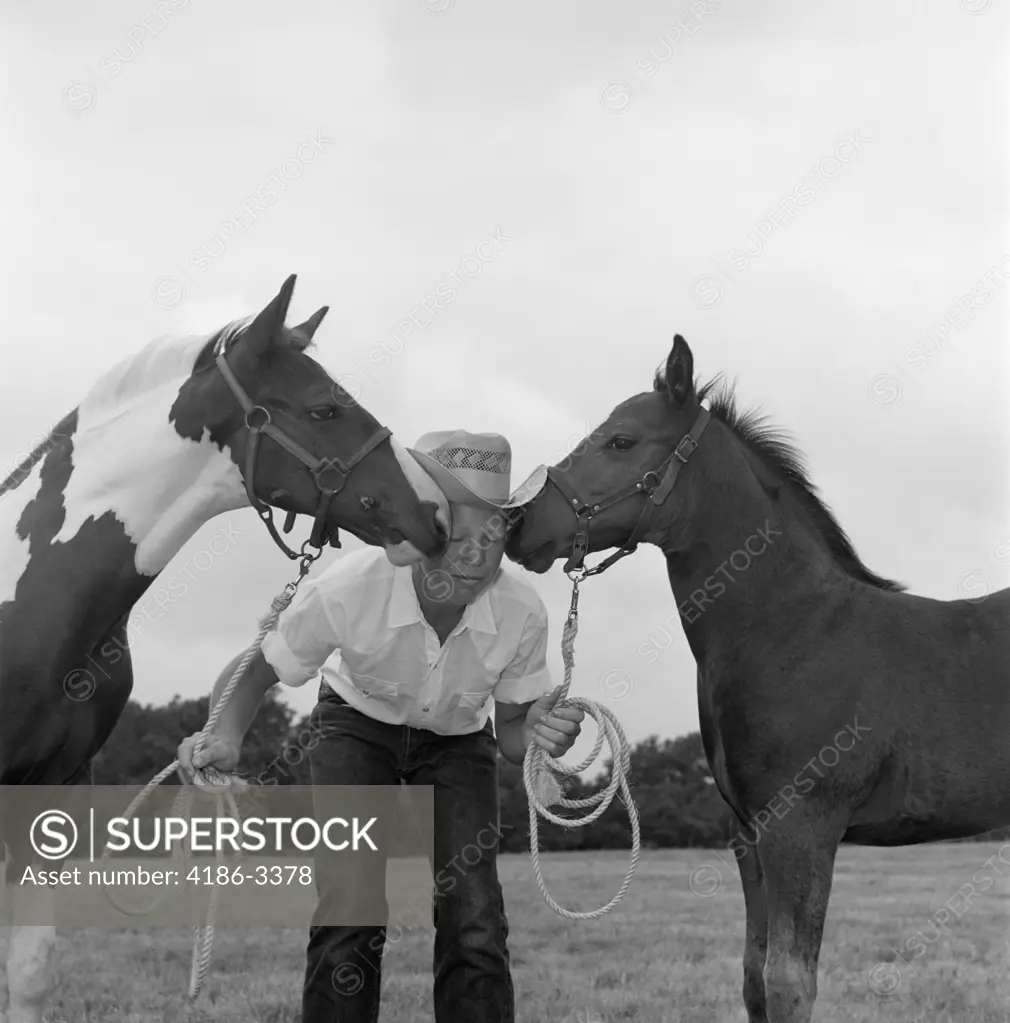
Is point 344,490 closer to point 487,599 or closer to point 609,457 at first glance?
point 487,599

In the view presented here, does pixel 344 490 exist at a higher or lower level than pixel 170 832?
higher

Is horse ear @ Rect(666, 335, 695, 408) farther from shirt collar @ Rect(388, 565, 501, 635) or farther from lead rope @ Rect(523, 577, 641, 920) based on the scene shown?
shirt collar @ Rect(388, 565, 501, 635)

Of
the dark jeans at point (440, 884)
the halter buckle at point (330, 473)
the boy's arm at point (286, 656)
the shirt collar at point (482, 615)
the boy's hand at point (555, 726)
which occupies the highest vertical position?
the halter buckle at point (330, 473)

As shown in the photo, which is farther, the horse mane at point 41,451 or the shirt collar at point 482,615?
the shirt collar at point 482,615

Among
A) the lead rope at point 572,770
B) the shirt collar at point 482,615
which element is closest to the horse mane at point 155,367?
the shirt collar at point 482,615

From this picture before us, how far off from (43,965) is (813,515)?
3.21m

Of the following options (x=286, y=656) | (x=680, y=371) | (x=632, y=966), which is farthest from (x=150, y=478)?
(x=632, y=966)

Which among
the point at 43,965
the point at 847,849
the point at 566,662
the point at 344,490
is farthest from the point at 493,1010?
the point at 847,849

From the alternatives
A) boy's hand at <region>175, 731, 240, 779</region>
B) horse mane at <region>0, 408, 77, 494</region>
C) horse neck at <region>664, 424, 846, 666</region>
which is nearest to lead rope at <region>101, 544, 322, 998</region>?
boy's hand at <region>175, 731, 240, 779</region>

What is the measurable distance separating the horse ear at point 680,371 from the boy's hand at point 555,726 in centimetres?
118

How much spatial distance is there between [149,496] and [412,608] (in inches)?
39.5

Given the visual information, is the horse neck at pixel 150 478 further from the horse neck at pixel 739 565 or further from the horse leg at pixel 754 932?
the horse leg at pixel 754 932

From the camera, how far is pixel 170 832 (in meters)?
4.12

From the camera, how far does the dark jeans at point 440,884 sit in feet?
12.4
